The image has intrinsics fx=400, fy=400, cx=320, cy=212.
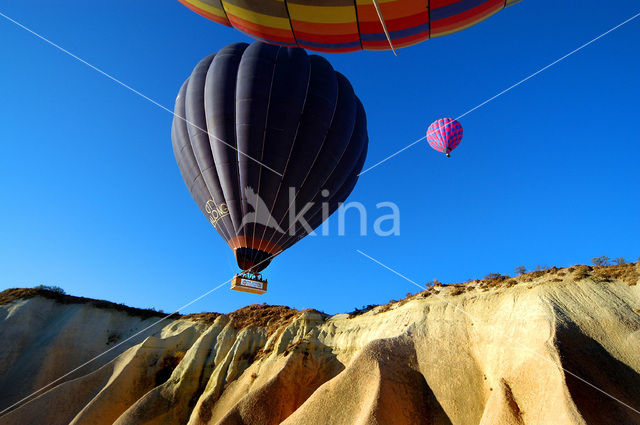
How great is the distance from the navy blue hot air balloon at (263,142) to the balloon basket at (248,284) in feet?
1.22

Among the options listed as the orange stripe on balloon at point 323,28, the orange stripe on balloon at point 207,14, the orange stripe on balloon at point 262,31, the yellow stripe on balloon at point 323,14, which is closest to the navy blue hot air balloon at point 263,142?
the orange stripe on balloon at point 207,14

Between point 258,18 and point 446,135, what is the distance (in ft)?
53.8

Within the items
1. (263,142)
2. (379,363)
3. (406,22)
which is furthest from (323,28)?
(379,363)

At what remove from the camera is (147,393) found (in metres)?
22.5

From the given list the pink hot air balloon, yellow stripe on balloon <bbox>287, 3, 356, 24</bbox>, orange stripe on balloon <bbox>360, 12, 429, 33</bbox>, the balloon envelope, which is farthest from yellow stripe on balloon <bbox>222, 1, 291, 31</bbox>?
the pink hot air balloon

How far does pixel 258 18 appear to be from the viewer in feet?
34.5

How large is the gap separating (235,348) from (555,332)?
1739 centimetres

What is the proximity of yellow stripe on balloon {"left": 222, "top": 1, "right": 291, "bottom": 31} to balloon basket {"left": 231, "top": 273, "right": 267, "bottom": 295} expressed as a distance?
1027 cm

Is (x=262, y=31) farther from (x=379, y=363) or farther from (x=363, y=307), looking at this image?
(x=363, y=307)

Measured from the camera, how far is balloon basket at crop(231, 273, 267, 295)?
1694cm

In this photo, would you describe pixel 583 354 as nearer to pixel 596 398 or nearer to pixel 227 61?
pixel 596 398

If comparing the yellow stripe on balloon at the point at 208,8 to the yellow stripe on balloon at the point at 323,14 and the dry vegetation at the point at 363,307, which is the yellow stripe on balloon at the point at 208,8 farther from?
the dry vegetation at the point at 363,307

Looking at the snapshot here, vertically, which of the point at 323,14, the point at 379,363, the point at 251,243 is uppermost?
the point at 323,14

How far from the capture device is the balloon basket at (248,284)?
55.6 feet
